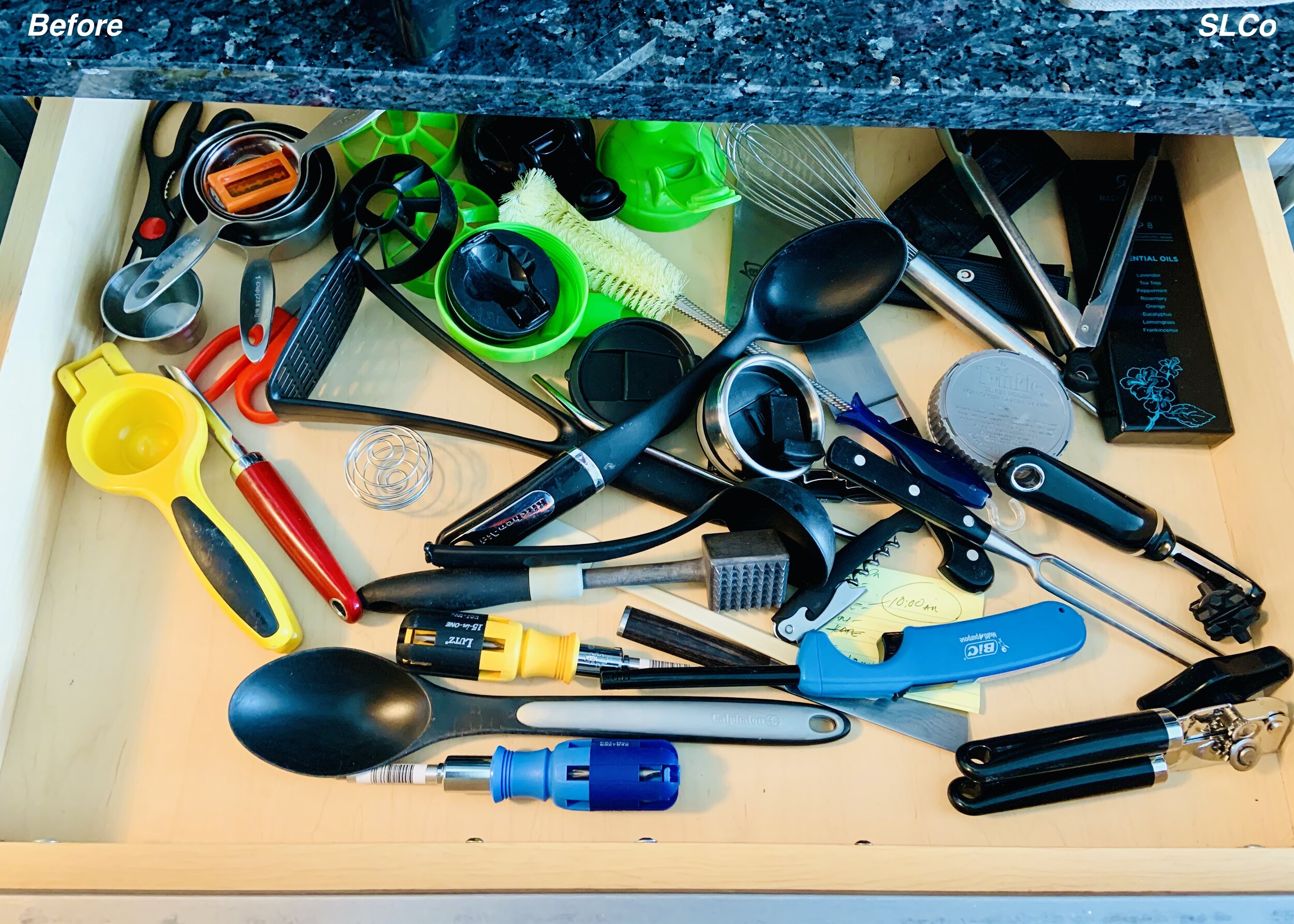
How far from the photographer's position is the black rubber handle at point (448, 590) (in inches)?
24.6

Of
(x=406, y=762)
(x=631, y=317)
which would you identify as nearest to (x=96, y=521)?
→ (x=406, y=762)

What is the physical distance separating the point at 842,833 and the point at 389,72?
543 mm

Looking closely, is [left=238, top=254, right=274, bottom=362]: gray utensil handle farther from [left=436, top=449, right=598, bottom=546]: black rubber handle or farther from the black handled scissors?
[left=436, top=449, right=598, bottom=546]: black rubber handle

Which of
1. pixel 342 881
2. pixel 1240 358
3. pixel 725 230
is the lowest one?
pixel 342 881

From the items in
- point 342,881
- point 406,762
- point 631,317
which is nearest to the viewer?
point 342,881

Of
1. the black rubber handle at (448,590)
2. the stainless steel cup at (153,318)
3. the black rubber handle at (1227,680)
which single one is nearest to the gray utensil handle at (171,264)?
the stainless steel cup at (153,318)

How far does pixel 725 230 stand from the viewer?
2.60 ft

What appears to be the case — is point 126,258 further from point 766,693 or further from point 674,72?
point 766,693

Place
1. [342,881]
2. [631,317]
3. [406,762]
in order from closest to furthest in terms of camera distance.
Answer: [342,881], [406,762], [631,317]

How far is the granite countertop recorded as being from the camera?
1.77ft

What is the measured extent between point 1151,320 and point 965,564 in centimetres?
26

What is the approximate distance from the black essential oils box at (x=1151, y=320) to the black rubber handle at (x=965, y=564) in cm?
16

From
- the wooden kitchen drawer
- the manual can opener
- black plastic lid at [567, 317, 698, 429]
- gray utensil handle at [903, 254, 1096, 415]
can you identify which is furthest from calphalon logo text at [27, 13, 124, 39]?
the manual can opener

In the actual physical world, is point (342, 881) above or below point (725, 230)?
below
